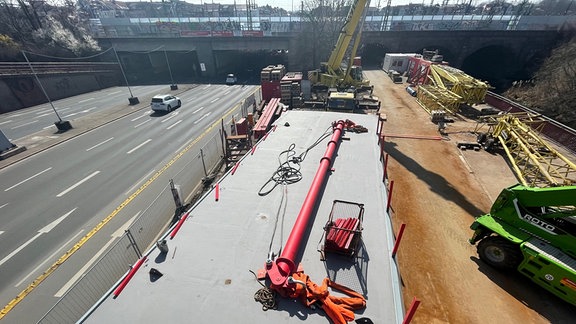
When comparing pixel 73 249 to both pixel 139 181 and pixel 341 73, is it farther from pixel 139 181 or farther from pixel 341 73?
pixel 341 73

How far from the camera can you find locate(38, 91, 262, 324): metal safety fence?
8328mm

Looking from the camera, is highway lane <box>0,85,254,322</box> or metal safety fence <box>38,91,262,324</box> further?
highway lane <box>0,85,254,322</box>

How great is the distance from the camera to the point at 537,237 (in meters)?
9.35

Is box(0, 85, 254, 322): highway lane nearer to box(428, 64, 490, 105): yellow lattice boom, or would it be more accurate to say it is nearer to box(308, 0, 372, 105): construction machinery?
box(308, 0, 372, 105): construction machinery

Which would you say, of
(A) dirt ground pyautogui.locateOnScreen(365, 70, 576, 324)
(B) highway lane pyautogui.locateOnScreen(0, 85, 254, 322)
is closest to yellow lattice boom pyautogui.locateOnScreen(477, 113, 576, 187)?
(A) dirt ground pyautogui.locateOnScreen(365, 70, 576, 324)

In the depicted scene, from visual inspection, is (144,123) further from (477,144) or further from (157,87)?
(477,144)

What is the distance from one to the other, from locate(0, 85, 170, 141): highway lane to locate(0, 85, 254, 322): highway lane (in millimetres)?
9403

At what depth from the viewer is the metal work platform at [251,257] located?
234 inches

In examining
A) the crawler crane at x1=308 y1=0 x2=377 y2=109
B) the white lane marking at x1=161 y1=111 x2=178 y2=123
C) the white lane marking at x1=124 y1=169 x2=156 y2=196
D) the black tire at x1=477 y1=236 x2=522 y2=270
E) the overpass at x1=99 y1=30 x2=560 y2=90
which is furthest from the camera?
the overpass at x1=99 y1=30 x2=560 y2=90

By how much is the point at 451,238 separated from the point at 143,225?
53.9 ft

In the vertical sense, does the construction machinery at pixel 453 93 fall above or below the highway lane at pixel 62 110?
above

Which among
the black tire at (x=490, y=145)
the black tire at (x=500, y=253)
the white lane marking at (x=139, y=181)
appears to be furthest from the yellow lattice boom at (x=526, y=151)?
the white lane marking at (x=139, y=181)

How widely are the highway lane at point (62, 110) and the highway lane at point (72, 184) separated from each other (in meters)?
9.40

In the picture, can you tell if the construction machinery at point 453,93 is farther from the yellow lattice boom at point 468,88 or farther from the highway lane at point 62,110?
the highway lane at point 62,110
